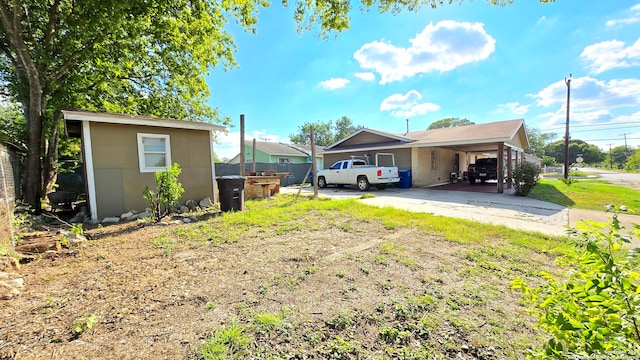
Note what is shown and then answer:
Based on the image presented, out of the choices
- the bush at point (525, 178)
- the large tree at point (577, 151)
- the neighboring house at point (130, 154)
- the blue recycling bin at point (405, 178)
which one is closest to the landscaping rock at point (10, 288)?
the neighboring house at point (130, 154)

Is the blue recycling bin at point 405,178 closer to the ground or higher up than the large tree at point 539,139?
closer to the ground

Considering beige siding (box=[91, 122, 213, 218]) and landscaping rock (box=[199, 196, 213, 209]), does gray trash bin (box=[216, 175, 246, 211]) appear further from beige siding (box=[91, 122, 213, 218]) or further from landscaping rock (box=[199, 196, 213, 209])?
beige siding (box=[91, 122, 213, 218])

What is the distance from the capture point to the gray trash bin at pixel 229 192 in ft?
24.5

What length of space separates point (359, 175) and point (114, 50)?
11681 millimetres

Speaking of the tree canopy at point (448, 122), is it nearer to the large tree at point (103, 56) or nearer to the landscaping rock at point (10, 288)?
the large tree at point (103, 56)

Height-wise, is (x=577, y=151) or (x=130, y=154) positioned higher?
(x=577, y=151)

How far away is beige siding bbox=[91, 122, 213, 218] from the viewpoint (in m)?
6.74

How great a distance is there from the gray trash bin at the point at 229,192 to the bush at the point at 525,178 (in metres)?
11.3

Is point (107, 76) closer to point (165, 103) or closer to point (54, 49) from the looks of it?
point (54, 49)

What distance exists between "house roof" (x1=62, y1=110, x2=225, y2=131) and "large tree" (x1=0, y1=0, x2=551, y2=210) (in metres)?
2.19

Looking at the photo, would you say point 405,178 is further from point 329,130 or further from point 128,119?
point 329,130

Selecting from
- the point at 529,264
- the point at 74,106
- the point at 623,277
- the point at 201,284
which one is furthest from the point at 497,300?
the point at 74,106

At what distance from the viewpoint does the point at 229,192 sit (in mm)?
7469

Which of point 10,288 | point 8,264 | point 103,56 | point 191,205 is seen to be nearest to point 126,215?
point 191,205
